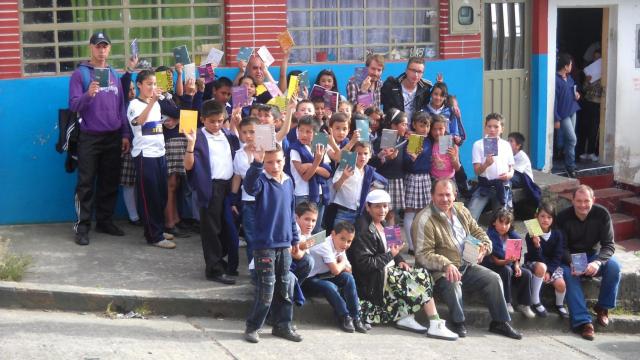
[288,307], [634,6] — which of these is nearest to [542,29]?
[634,6]

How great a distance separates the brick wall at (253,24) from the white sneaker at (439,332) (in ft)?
12.5

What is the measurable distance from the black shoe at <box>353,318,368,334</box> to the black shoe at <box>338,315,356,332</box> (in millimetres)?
31

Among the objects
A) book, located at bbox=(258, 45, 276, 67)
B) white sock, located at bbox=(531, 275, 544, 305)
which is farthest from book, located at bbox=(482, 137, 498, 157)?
book, located at bbox=(258, 45, 276, 67)

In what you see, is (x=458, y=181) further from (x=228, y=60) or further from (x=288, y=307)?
(x=288, y=307)

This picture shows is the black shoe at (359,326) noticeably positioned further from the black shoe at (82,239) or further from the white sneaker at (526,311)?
the black shoe at (82,239)

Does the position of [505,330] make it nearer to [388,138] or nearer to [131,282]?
[388,138]

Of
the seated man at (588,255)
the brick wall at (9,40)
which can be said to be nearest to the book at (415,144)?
the seated man at (588,255)

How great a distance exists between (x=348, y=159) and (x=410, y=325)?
1538mm

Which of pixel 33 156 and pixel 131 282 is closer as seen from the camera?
pixel 131 282

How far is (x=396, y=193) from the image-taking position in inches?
400

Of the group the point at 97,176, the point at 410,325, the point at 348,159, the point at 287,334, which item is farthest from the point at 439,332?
the point at 97,176

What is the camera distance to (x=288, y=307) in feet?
27.3

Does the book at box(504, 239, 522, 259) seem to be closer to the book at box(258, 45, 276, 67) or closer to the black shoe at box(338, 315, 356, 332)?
the black shoe at box(338, 315, 356, 332)

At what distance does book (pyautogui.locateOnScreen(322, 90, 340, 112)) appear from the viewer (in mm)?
10180
